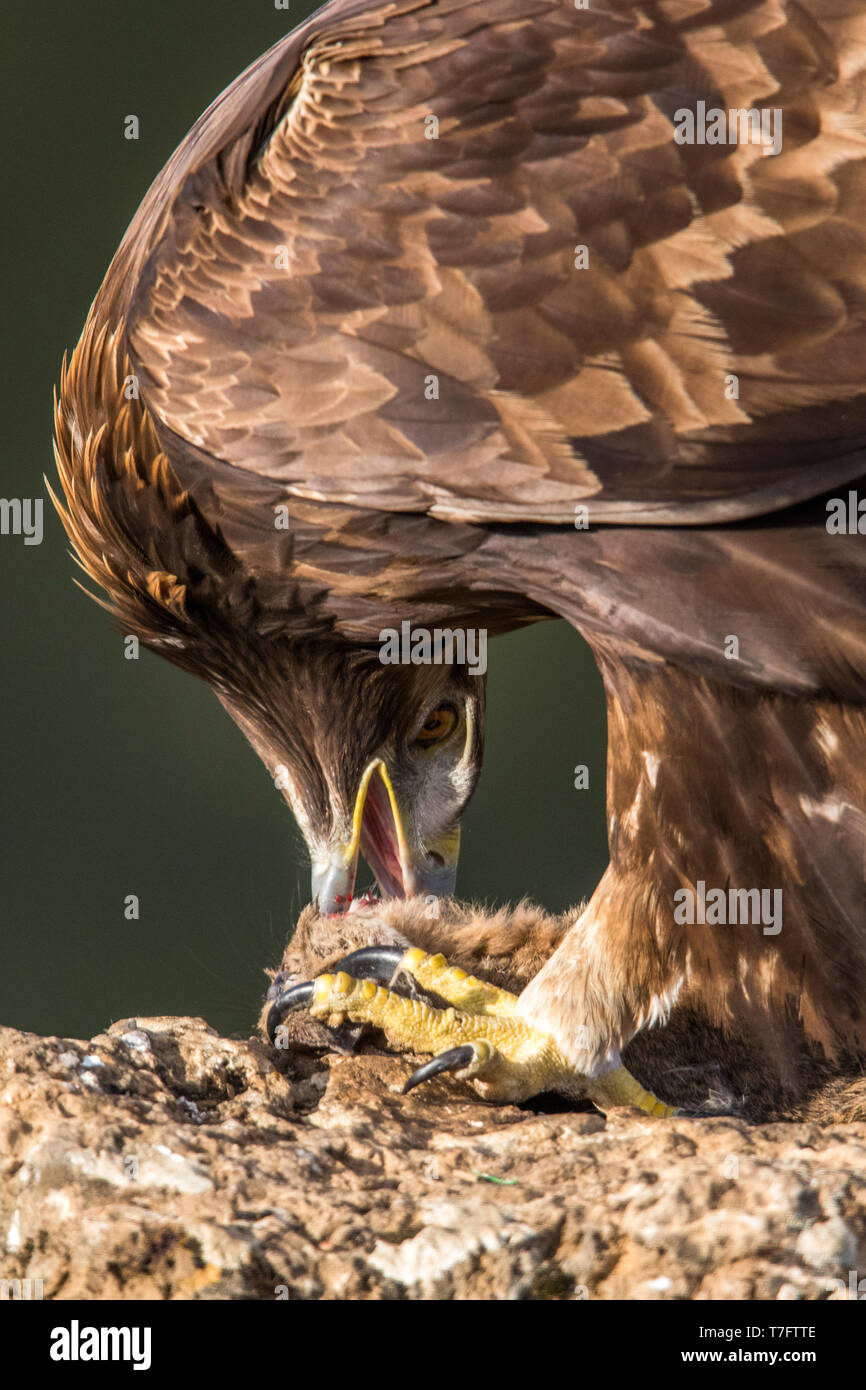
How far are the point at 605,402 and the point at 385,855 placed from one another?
3.41 feet

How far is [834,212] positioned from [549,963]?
92cm

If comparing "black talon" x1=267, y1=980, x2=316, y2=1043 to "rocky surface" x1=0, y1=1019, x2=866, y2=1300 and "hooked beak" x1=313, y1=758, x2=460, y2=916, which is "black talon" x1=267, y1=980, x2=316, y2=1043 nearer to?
"rocky surface" x1=0, y1=1019, x2=866, y2=1300

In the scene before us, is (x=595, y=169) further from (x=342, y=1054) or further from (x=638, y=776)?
(x=342, y=1054)

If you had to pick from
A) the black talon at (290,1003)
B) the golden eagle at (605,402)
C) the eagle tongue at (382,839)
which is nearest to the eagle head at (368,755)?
the eagle tongue at (382,839)

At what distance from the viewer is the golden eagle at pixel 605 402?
152 cm

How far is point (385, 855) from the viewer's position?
2340 millimetres

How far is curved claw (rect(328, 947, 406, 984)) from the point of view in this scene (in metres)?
1.71

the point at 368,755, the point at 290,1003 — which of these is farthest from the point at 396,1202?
the point at 368,755

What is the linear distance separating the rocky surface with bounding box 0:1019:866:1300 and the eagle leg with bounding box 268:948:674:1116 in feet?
0.65

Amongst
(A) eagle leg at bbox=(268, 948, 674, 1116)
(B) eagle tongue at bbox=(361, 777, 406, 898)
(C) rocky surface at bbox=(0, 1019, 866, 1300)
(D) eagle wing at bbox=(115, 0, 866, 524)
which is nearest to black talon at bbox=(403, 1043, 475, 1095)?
(A) eagle leg at bbox=(268, 948, 674, 1116)

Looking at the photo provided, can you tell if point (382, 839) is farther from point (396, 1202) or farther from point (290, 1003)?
point (396, 1202)

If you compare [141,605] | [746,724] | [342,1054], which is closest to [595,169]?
[746,724]

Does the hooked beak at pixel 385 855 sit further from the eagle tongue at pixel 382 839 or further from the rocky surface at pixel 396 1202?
the rocky surface at pixel 396 1202

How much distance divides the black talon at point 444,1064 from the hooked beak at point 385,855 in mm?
655
